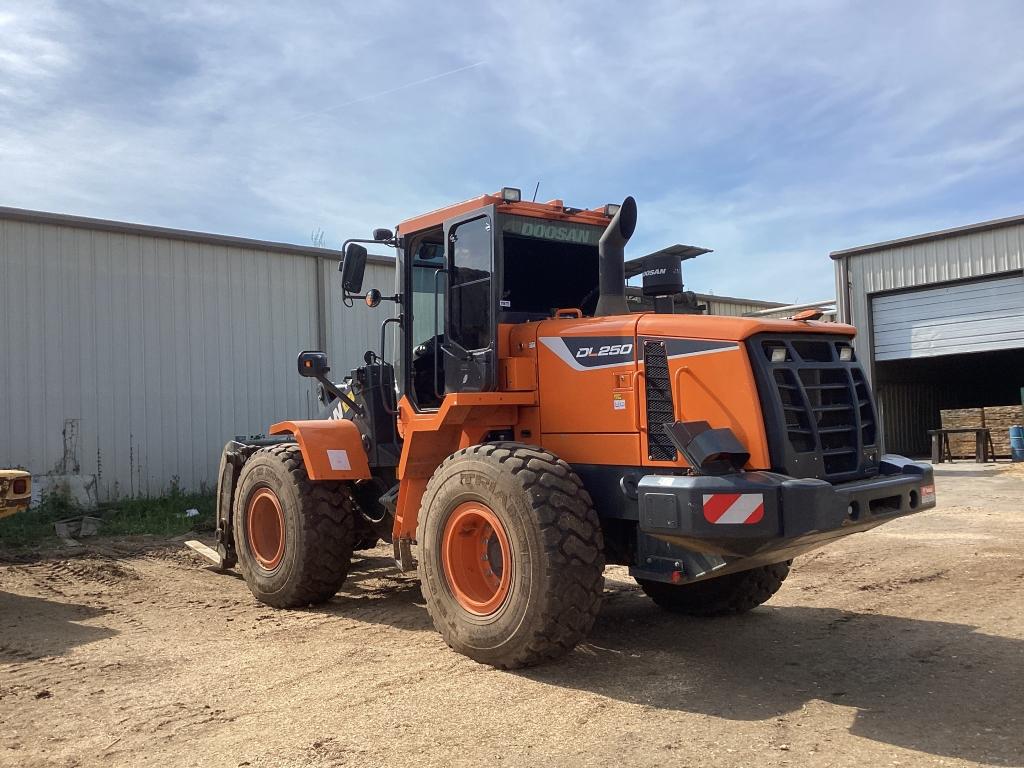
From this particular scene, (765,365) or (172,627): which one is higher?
(765,365)

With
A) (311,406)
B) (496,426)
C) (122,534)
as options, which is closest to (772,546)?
(496,426)

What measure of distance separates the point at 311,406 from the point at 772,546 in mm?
11658

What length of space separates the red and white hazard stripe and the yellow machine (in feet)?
22.0

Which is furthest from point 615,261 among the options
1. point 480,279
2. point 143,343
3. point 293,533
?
point 143,343

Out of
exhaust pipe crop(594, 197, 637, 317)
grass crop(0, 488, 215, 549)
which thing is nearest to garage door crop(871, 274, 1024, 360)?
grass crop(0, 488, 215, 549)

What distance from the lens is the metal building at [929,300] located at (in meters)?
18.0

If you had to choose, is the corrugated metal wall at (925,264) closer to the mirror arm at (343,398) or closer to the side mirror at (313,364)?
the mirror arm at (343,398)

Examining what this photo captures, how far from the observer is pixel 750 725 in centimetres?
419

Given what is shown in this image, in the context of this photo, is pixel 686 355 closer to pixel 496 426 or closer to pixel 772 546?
pixel 772 546

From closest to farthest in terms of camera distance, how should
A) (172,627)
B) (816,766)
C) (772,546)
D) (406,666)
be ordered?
1. (816,766)
2. (772,546)
3. (406,666)
4. (172,627)

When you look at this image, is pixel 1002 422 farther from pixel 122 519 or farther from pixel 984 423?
pixel 122 519

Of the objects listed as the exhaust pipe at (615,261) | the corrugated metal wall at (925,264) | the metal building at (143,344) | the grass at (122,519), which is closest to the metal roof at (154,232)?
the metal building at (143,344)

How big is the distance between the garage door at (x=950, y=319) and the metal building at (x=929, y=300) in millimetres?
20

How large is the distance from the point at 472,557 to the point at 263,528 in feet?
9.20
